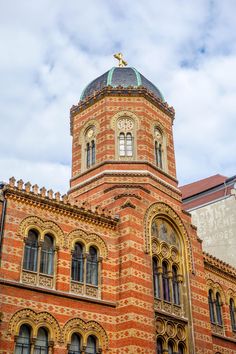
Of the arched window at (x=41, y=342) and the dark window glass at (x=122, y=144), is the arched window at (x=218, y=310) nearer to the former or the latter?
the dark window glass at (x=122, y=144)

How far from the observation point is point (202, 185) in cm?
4072

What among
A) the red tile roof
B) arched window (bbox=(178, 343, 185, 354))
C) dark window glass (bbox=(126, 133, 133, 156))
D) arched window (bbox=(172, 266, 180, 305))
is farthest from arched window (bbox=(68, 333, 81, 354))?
the red tile roof

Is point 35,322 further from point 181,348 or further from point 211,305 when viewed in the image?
point 211,305

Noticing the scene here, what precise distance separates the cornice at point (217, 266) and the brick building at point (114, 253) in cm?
11

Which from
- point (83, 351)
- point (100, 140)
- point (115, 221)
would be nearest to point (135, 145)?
point (100, 140)

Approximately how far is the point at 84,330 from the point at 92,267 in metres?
2.88

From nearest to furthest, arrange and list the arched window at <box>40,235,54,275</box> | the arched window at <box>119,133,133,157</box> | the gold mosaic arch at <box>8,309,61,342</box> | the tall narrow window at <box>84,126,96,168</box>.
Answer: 1. the gold mosaic arch at <box>8,309,61,342</box>
2. the arched window at <box>40,235,54,275</box>
3. the arched window at <box>119,133,133,157</box>
4. the tall narrow window at <box>84,126,96,168</box>

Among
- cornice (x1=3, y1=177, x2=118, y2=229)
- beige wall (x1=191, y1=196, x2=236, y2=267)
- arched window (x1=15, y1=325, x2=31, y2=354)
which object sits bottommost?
arched window (x1=15, y1=325, x2=31, y2=354)

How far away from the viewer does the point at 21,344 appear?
1867 cm

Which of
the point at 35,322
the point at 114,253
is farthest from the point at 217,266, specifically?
the point at 35,322

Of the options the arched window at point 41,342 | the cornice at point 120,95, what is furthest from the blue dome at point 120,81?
the arched window at point 41,342

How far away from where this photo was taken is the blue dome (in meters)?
29.0

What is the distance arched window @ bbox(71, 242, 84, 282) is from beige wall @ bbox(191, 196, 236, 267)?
Result: 1468cm

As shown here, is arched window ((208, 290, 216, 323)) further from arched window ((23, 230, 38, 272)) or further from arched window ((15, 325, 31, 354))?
arched window ((15, 325, 31, 354))
